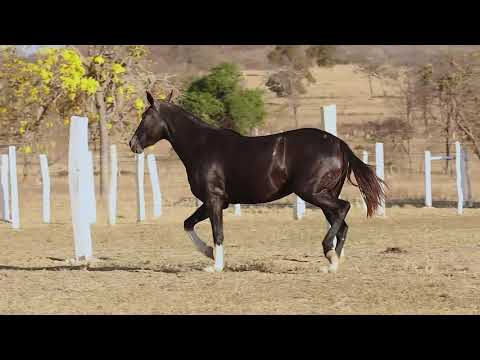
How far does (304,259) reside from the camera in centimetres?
1309

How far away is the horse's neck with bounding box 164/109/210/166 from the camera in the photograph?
463 inches

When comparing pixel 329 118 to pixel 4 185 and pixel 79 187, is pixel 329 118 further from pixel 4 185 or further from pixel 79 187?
pixel 4 185

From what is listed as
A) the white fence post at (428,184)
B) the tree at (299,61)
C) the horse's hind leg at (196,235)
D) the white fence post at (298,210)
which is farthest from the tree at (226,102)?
the horse's hind leg at (196,235)

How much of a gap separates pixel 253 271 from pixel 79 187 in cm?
343

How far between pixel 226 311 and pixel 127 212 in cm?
1557

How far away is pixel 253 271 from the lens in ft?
38.2

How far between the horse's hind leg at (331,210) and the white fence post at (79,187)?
3903 mm

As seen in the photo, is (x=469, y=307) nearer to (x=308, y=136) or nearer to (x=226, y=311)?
(x=226, y=311)

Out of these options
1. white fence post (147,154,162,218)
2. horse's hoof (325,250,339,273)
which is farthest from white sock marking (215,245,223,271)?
white fence post (147,154,162,218)

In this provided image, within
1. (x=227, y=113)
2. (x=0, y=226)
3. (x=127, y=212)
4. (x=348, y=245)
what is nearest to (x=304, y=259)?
(x=348, y=245)

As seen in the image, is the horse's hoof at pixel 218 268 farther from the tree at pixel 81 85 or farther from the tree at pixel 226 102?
the tree at pixel 226 102

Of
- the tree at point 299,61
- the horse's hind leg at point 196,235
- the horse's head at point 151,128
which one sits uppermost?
the tree at point 299,61

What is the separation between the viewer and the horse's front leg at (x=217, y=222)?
1150 cm

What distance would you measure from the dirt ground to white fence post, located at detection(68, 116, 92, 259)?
1.02 ft
